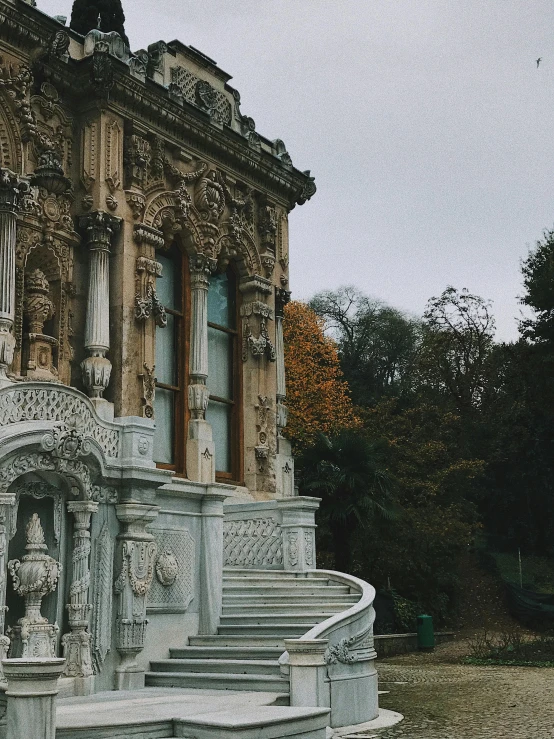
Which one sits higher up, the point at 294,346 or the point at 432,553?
the point at 294,346

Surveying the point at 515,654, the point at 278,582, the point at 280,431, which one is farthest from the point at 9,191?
the point at 515,654

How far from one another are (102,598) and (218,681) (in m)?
1.63

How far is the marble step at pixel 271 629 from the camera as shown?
1179 cm

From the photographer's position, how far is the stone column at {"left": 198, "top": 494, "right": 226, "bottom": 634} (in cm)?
1257

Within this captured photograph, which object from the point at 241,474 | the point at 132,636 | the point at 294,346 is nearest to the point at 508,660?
the point at 241,474

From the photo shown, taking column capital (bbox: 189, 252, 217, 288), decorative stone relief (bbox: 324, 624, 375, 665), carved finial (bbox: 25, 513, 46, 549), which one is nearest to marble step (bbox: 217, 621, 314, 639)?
decorative stone relief (bbox: 324, 624, 375, 665)

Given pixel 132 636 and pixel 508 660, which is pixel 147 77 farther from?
pixel 508 660

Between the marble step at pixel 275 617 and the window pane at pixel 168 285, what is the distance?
5.66 metres

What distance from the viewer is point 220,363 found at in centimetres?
1720

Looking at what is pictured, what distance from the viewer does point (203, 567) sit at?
1266cm

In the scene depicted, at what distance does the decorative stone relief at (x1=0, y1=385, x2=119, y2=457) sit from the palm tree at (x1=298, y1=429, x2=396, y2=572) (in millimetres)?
9747

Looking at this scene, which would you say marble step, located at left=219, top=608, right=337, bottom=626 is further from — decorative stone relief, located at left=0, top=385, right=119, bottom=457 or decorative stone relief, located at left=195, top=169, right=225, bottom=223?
decorative stone relief, located at left=195, top=169, right=225, bottom=223

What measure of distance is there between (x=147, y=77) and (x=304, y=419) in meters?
17.1

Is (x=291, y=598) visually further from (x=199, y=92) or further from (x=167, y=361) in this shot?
(x=199, y=92)
